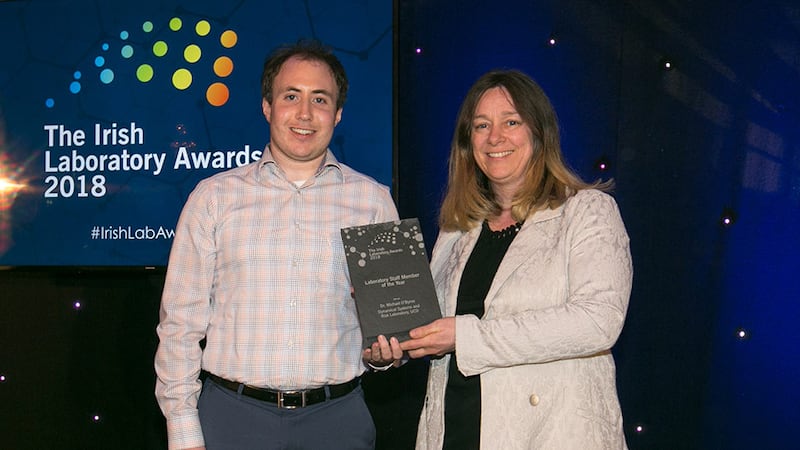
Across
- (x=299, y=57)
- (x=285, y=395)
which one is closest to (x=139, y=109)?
(x=299, y=57)

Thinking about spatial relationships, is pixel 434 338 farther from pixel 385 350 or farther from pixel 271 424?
pixel 271 424

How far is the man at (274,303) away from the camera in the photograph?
6.62ft

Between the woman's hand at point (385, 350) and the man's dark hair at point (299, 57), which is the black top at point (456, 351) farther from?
the man's dark hair at point (299, 57)

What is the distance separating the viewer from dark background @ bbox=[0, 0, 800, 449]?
289 centimetres

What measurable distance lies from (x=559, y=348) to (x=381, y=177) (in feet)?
5.08

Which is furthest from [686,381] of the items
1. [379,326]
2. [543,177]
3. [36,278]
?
[36,278]

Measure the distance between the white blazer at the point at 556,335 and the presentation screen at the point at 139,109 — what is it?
4.48 ft

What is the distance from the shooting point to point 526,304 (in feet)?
6.00

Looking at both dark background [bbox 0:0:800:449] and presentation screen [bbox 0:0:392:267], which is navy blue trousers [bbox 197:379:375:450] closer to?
dark background [bbox 0:0:800:449]

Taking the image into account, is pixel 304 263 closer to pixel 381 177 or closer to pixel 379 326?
pixel 379 326

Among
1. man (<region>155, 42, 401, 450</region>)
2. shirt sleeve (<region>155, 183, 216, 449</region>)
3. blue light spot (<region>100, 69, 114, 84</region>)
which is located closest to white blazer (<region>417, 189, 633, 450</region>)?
man (<region>155, 42, 401, 450</region>)

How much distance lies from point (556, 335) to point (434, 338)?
12.0 inches

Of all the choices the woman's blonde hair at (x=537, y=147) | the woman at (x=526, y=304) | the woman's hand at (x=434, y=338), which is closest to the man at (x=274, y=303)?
the woman's hand at (x=434, y=338)

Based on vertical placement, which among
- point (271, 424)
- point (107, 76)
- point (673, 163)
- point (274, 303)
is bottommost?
point (271, 424)
